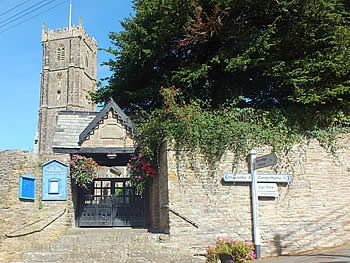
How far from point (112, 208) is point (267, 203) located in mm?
5436

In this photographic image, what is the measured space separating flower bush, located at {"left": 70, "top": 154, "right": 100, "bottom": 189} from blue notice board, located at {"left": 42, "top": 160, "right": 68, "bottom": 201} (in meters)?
0.35

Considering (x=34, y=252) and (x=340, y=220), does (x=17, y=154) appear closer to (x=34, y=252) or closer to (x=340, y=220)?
(x=34, y=252)

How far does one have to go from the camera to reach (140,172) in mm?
10906

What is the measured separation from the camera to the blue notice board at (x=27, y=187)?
10.2 m

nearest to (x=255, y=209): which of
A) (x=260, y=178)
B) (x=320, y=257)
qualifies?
(x=260, y=178)

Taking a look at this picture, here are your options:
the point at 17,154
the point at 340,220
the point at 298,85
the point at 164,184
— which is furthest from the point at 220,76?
the point at 17,154

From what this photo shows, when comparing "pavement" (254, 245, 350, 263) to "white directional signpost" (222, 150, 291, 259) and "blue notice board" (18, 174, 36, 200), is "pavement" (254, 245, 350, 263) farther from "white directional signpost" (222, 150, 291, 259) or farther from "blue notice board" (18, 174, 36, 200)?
"blue notice board" (18, 174, 36, 200)

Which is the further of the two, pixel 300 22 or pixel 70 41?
pixel 70 41

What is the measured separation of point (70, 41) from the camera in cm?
5866

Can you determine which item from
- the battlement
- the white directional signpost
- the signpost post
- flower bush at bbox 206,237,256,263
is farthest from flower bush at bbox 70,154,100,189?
the battlement

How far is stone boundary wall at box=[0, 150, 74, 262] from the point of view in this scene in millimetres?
9992

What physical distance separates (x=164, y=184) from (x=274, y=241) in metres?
3.42

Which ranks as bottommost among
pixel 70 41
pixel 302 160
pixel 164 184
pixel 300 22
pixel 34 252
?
pixel 34 252

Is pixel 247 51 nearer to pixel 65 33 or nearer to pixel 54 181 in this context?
pixel 54 181
